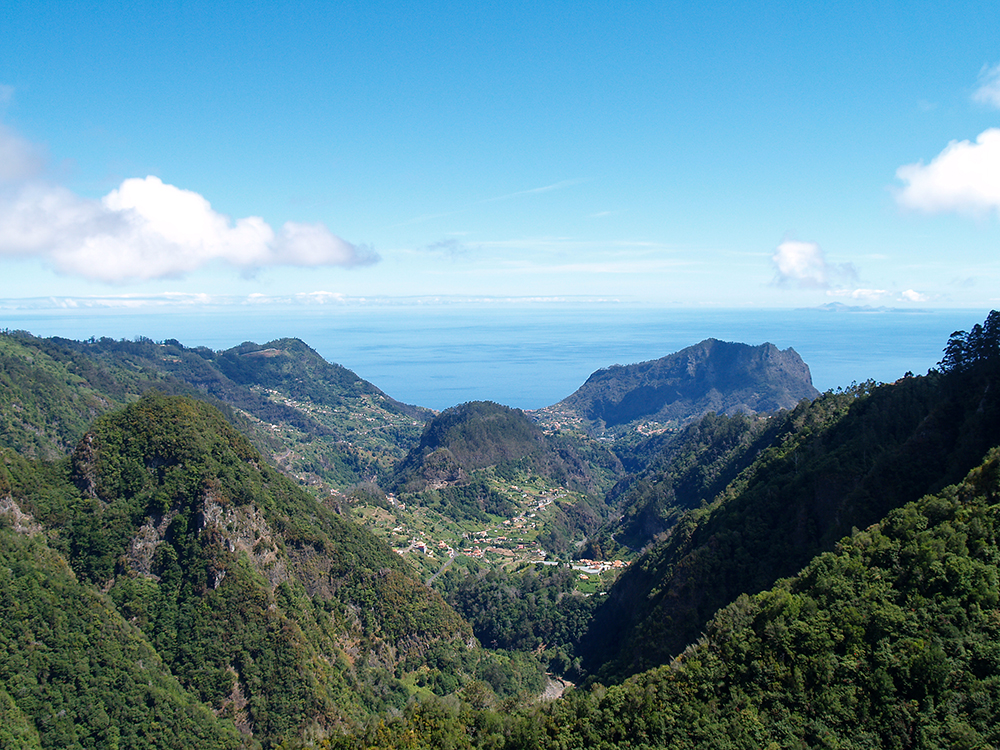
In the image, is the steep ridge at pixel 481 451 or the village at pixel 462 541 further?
the steep ridge at pixel 481 451

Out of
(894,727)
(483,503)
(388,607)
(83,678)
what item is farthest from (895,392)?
(483,503)

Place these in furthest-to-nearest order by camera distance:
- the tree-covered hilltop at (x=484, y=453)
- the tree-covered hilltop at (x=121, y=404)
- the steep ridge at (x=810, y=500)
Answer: the tree-covered hilltop at (x=484, y=453)
the tree-covered hilltop at (x=121, y=404)
the steep ridge at (x=810, y=500)

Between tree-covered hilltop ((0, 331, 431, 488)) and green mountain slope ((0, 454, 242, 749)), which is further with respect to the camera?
tree-covered hilltop ((0, 331, 431, 488))

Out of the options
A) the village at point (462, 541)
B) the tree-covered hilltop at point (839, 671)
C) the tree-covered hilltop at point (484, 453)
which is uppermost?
the tree-covered hilltop at point (839, 671)

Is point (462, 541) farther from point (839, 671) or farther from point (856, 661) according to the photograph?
point (856, 661)

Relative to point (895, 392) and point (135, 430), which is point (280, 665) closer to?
point (135, 430)

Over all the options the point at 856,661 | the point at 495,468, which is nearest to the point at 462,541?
the point at 495,468

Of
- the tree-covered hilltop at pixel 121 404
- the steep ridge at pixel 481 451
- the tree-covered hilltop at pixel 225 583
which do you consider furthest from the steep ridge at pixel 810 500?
the tree-covered hilltop at pixel 121 404

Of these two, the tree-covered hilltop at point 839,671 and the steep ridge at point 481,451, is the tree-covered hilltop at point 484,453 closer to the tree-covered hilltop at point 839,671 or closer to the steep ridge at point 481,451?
the steep ridge at point 481,451

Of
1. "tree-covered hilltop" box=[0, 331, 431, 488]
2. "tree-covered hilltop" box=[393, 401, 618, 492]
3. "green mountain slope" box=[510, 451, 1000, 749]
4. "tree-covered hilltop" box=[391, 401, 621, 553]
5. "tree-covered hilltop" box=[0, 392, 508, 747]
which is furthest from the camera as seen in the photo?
"tree-covered hilltop" box=[393, 401, 618, 492]

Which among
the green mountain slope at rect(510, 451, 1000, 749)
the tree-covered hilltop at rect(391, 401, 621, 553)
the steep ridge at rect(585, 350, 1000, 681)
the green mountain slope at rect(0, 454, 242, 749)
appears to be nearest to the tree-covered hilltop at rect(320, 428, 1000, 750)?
the green mountain slope at rect(510, 451, 1000, 749)

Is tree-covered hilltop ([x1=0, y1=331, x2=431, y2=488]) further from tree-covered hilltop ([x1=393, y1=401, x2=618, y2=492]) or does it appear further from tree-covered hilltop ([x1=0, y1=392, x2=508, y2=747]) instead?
tree-covered hilltop ([x1=0, y1=392, x2=508, y2=747])
